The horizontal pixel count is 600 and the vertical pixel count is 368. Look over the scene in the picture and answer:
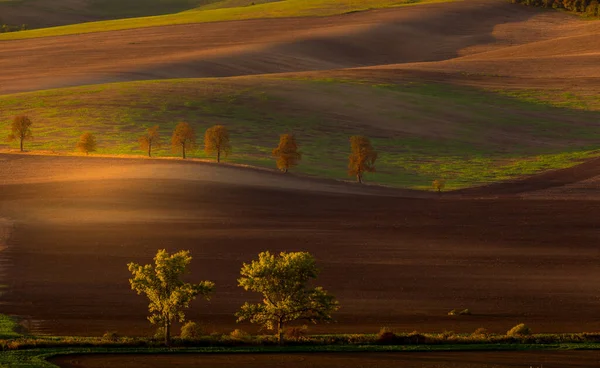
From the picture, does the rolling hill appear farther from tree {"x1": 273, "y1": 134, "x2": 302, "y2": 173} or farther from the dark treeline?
the dark treeline

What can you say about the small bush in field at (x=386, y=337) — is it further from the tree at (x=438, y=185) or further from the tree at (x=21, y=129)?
the tree at (x=21, y=129)

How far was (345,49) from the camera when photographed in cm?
15900

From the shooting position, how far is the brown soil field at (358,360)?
39266 millimetres

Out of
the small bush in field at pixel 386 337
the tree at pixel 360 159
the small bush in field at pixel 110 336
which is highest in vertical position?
the tree at pixel 360 159

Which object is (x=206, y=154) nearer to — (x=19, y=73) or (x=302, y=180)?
(x=302, y=180)

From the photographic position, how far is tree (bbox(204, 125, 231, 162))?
86.4 m

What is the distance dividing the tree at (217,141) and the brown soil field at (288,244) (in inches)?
159

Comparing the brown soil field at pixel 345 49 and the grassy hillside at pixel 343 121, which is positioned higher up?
the brown soil field at pixel 345 49

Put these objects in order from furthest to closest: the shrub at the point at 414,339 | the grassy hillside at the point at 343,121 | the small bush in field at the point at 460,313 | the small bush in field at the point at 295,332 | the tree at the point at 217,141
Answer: the grassy hillside at the point at 343,121, the tree at the point at 217,141, the small bush in field at the point at 460,313, the small bush in field at the point at 295,332, the shrub at the point at 414,339

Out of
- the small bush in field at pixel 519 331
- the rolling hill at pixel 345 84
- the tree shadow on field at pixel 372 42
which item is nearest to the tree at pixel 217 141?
the rolling hill at pixel 345 84

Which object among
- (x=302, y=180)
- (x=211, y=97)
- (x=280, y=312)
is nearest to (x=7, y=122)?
(x=211, y=97)

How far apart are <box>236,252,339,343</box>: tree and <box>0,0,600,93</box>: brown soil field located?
280 feet

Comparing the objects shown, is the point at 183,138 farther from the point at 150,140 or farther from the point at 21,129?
the point at 21,129

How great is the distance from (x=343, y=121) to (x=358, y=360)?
219ft
